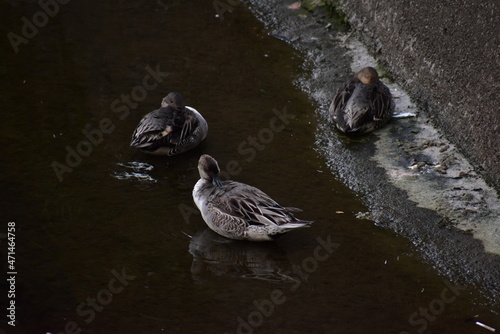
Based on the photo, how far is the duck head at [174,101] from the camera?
782 cm

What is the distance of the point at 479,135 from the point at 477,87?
0.47 metres

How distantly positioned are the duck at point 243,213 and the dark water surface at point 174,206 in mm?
127

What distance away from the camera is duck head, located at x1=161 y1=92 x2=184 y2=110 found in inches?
308

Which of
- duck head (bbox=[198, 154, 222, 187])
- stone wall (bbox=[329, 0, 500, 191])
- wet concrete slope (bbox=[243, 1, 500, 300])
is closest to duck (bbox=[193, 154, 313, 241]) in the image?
duck head (bbox=[198, 154, 222, 187])

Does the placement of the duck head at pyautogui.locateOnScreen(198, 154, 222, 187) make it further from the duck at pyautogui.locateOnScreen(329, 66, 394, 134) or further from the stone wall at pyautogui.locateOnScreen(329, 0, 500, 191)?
the stone wall at pyautogui.locateOnScreen(329, 0, 500, 191)

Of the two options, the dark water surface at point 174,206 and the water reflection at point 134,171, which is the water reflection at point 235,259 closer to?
the dark water surface at point 174,206

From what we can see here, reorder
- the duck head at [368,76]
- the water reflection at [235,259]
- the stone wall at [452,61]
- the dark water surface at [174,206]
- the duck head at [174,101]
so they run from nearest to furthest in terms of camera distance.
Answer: the dark water surface at [174,206] → the water reflection at [235,259] → the stone wall at [452,61] → the duck head at [174,101] → the duck head at [368,76]

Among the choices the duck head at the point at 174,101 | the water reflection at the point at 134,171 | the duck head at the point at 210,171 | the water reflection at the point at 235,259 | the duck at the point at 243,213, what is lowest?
the water reflection at the point at 235,259

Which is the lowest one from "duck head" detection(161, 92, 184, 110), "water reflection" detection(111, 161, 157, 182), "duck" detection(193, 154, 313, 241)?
"duck" detection(193, 154, 313, 241)

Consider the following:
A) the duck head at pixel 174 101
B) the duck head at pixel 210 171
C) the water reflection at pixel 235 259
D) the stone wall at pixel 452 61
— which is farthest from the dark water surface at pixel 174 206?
the stone wall at pixel 452 61

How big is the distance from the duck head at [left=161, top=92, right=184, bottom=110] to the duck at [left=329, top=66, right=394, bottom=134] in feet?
5.39

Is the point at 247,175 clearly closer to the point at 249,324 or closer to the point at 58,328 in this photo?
the point at 249,324

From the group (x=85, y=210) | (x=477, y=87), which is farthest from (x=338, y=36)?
(x=85, y=210)

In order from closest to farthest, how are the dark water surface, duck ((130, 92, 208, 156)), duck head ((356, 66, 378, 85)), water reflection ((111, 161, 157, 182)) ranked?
1. the dark water surface
2. water reflection ((111, 161, 157, 182))
3. duck ((130, 92, 208, 156))
4. duck head ((356, 66, 378, 85))
